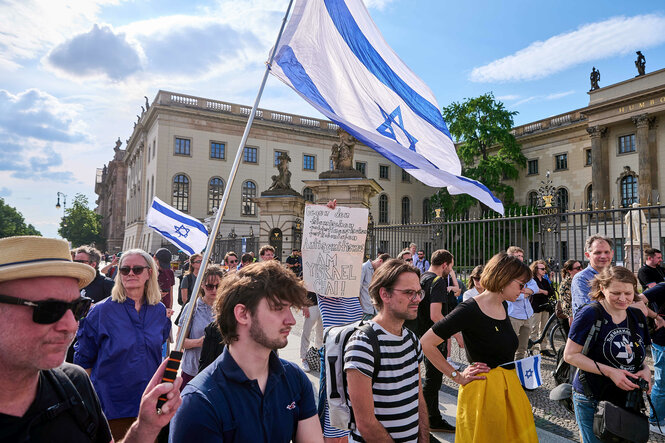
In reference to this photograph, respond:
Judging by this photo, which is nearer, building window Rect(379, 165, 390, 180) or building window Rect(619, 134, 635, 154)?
building window Rect(619, 134, 635, 154)

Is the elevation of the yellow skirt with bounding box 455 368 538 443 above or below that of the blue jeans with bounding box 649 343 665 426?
above

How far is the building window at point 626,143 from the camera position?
33625mm

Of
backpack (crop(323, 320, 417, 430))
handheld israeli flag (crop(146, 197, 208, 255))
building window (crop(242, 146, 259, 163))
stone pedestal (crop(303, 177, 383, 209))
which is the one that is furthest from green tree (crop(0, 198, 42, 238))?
backpack (crop(323, 320, 417, 430))

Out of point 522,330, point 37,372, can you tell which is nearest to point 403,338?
point 37,372

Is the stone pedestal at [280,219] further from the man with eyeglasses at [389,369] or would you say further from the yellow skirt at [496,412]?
the man with eyeglasses at [389,369]

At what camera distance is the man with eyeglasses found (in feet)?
8.39

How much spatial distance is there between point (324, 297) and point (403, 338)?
3.45 metres

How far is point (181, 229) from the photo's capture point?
7684mm

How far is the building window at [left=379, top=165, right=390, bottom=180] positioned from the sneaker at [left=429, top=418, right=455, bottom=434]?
Result: 4368 cm

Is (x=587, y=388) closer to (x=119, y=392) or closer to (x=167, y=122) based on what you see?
(x=119, y=392)

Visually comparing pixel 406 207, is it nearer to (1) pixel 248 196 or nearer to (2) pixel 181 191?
(1) pixel 248 196

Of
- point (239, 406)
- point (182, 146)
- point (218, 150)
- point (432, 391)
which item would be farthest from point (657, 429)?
point (218, 150)

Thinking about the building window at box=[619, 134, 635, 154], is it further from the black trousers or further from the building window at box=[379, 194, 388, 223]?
the black trousers

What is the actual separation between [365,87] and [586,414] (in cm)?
320
